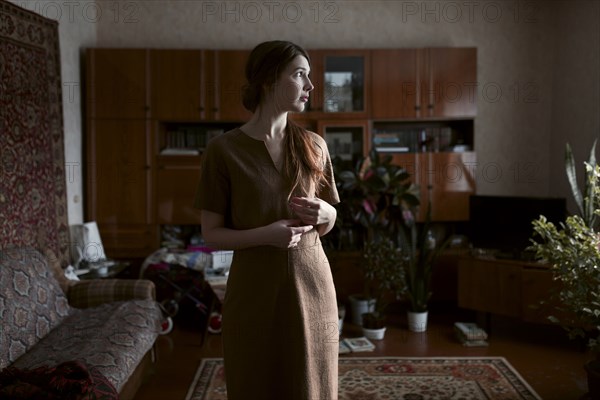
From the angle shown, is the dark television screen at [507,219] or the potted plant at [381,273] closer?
the dark television screen at [507,219]

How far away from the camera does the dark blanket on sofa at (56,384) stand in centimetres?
202

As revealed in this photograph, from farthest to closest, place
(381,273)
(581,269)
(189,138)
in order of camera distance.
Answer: (189,138) < (381,273) < (581,269)

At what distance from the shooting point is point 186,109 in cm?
500

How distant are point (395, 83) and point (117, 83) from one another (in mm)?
2407

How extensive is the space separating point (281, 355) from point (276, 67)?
71 cm

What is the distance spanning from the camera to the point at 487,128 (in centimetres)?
536

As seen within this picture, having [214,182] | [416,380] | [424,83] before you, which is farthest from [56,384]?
[424,83]

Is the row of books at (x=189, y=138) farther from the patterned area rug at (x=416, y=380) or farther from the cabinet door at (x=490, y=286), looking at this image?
the cabinet door at (x=490, y=286)

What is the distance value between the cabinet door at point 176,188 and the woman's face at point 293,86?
12.1ft

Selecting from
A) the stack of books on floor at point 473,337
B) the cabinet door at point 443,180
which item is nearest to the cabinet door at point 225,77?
the cabinet door at point 443,180

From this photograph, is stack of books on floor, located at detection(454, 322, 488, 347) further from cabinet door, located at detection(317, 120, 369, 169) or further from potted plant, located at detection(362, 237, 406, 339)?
cabinet door, located at detection(317, 120, 369, 169)

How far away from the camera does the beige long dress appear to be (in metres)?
1.42

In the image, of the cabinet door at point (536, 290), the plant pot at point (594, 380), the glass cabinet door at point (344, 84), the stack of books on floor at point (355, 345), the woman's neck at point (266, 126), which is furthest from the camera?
the glass cabinet door at point (344, 84)

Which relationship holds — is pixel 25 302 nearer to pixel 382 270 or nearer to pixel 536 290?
pixel 382 270
